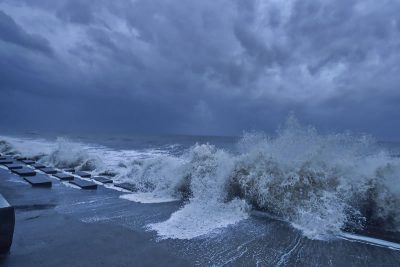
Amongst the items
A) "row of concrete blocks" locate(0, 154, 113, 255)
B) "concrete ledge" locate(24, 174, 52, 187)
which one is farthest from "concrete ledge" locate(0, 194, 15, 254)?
"concrete ledge" locate(24, 174, 52, 187)

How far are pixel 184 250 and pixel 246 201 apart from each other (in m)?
3.14

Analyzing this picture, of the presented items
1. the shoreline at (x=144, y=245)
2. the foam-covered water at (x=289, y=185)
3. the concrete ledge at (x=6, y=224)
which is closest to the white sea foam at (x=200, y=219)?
the foam-covered water at (x=289, y=185)

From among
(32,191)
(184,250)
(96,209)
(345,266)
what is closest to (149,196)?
(96,209)

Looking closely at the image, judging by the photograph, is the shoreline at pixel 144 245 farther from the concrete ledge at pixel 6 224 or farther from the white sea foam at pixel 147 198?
the white sea foam at pixel 147 198

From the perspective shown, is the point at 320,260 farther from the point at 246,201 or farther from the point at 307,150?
the point at 307,150

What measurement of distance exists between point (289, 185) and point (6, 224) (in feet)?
19.0

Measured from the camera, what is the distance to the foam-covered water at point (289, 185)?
213 inches

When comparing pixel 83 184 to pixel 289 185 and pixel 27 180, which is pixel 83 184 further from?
pixel 289 185

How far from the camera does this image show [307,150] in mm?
7434

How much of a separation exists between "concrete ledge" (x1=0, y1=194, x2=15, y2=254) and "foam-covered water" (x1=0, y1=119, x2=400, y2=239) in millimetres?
2227

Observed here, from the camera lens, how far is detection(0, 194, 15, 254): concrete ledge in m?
3.35

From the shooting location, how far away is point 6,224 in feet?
11.2

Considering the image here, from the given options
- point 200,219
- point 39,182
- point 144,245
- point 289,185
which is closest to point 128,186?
point 39,182

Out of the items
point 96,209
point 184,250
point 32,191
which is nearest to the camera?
point 184,250
